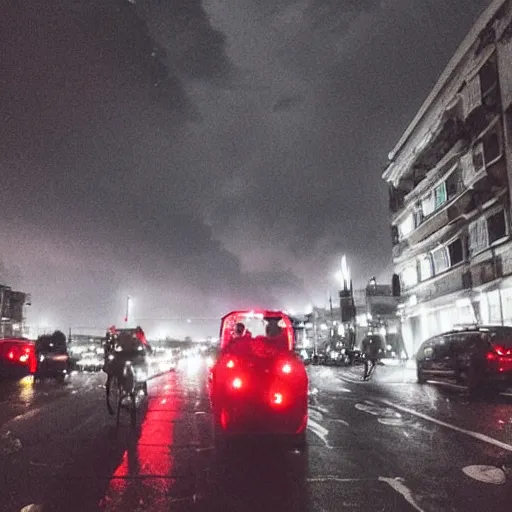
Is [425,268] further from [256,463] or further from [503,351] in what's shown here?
[256,463]

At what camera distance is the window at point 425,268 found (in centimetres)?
3661

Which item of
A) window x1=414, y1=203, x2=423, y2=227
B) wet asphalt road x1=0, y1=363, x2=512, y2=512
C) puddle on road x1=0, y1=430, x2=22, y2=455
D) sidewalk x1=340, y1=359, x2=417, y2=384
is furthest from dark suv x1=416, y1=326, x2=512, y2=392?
window x1=414, y1=203, x2=423, y2=227

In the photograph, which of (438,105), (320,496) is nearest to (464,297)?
(438,105)

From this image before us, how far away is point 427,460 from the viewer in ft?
22.0

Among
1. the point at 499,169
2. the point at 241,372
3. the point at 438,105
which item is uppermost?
the point at 438,105

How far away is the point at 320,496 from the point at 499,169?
24504mm

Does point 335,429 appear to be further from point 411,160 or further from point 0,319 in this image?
point 0,319

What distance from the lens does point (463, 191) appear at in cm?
2898

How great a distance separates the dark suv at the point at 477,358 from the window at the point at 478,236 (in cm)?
1258

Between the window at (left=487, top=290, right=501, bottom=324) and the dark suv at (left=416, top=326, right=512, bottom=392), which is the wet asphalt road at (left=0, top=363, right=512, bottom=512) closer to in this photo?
the dark suv at (left=416, top=326, right=512, bottom=392)

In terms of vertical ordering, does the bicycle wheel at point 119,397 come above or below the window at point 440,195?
below

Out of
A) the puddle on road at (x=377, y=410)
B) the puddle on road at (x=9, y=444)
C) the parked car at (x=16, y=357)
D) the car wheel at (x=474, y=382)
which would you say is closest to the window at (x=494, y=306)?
the car wheel at (x=474, y=382)

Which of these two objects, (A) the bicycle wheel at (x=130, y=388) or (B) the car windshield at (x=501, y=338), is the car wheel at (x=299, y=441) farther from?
(B) the car windshield at (x=501, y=338)

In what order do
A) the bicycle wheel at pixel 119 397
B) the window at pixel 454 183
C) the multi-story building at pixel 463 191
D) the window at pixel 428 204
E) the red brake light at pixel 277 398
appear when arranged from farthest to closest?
1. the window at pixel 428 204
2. the window at pixel 454 183
3. the multi-story building at pixel 463 191
4. the bicycle wheel at pixel 119 397
5. the red brake light at pixel 277 398
